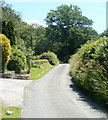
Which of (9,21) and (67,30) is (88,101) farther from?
(67,30)

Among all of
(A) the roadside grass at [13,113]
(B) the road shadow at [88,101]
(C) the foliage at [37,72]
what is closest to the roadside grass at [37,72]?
(C) the foliage at [37,72]

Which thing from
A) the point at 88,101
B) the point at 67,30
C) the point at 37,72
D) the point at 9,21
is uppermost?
the point at 67,30

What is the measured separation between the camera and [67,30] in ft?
172

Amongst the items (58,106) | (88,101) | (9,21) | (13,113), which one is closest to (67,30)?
(9,21)

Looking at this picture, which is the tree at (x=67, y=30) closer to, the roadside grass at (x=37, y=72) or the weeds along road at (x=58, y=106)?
the roadside grass at (x=37, y=72)

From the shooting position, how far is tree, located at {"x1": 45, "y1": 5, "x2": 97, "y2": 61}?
51062mm

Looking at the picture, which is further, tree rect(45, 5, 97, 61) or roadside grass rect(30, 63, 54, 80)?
tree rect(45, 5, 97, 61)

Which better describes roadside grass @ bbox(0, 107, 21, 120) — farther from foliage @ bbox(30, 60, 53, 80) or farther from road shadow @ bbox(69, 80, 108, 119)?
foliage @ bbox(30, 60, 53, 80)

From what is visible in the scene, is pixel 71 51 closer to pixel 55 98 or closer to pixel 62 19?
pixel 62 19

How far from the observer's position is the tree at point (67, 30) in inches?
2010

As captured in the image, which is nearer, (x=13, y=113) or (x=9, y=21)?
(x=13, y=113)

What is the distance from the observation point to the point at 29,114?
763 cm

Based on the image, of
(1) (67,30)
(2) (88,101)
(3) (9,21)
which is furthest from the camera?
(1) (67,30)

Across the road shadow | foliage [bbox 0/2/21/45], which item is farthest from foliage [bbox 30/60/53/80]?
the road shadow
